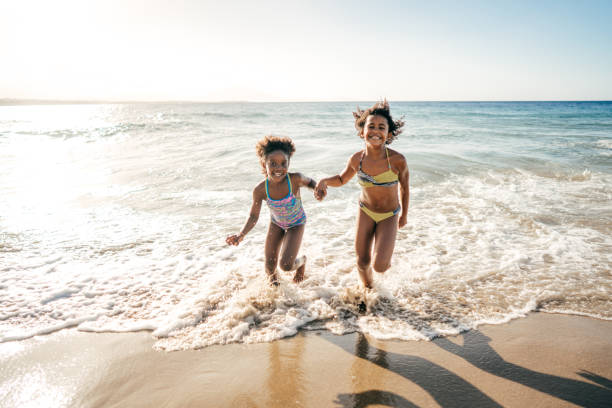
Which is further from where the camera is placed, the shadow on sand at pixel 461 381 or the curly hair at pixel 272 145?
the curly hair at pixel 272 145

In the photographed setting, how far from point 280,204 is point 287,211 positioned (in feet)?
0.40

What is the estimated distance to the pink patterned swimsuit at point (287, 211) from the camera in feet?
12.9

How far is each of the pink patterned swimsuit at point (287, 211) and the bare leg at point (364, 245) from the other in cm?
74

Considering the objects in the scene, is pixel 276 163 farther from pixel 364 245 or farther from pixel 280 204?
pixel 364 245

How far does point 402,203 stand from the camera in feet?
12.6

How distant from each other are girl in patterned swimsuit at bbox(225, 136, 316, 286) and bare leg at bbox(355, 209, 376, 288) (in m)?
0.69

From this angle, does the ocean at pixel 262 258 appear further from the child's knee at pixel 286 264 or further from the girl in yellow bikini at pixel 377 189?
the girl in yellow bikini at pixel 377 189

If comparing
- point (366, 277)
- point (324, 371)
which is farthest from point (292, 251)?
point (324, 371)

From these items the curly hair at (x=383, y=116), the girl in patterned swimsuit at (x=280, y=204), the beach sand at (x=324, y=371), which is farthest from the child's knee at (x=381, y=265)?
the curly hair at (x=383, y=116)

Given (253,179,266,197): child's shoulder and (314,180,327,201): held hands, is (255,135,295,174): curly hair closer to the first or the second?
(253,179,266,197): child's shoulder

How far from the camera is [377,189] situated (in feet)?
12.1

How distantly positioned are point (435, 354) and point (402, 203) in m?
1.61

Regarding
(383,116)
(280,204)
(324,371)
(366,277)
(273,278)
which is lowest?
(324,371)

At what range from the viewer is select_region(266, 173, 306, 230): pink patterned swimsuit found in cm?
393
